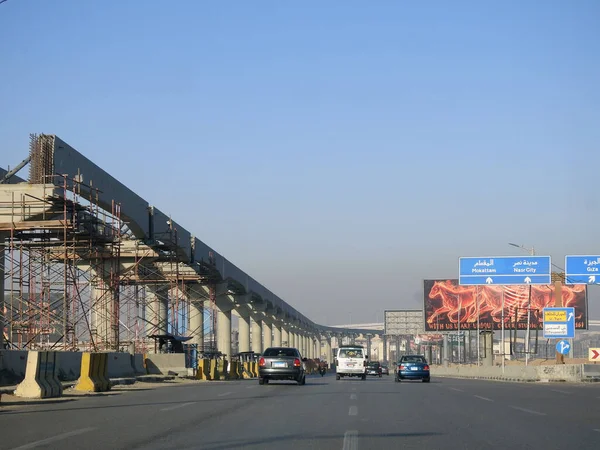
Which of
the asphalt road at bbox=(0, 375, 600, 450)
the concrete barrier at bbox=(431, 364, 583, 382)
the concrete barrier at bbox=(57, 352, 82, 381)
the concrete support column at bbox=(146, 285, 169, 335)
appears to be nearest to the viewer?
the asphalt road at bbox=(0, 375, 600, 450)

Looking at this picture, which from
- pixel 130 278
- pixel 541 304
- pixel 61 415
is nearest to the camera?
pixel 61 415

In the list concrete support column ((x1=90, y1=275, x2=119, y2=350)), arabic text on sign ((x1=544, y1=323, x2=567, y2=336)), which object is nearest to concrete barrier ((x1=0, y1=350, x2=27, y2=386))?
concrete support column ((x1=90, y1=275, x2=119, y2=350))

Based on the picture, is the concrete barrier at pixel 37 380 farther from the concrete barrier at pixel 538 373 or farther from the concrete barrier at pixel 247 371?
the concrete barrier at pixel 247 371

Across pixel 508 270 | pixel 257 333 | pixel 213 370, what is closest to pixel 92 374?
pixel 213 370

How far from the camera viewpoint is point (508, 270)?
53.8m

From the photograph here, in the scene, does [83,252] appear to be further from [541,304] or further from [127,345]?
[541,304]

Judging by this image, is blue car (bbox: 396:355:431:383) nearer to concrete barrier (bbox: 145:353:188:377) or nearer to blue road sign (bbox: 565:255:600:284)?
concrete barrier (bbox: 145:353:188:377)

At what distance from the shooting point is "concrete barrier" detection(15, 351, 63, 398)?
73.9ft

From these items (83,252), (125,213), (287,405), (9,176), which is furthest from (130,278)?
(287,405)

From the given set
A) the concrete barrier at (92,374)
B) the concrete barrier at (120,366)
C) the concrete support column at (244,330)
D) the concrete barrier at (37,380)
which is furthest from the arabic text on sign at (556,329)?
the concrete support column at (244,330)

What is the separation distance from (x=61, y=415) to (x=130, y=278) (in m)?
40.0

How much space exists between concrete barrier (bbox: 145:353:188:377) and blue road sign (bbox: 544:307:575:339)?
22138 millimetres

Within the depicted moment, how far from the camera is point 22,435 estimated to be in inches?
498

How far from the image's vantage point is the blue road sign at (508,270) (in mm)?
52969
